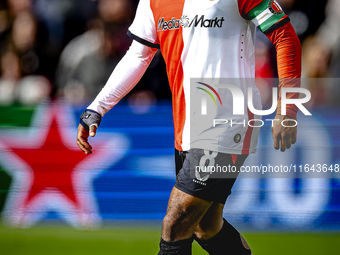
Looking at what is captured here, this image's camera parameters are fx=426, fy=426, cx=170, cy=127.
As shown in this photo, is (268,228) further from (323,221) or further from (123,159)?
(123,159)

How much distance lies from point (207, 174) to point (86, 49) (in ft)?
6.86

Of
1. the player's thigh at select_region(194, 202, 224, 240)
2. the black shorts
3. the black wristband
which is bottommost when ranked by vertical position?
the player's thigh at select_region(194, 202, 224, 240)

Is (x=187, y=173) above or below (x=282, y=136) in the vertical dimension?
below

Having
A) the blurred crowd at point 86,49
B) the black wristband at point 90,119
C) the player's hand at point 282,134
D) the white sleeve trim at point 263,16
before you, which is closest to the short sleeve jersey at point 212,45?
the white sleeve trim at point 263,16

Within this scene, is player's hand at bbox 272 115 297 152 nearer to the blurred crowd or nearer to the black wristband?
the black wristband

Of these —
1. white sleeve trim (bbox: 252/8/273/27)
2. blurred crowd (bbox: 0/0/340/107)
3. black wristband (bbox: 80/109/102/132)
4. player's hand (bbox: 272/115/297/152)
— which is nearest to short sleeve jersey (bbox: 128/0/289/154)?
white sleeve trim (bbox: 252/8/273/27)

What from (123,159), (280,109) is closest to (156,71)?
(123,159)

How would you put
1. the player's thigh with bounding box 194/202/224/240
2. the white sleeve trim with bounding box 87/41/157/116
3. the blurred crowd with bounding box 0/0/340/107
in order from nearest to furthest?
the player's thigh with bounding box 194/202/224/240 → the white sleeve trim with bounding box 87/41/157/116 → the blurred crowd with bounding box 0/0/340/107

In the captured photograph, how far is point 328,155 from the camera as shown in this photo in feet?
11.7

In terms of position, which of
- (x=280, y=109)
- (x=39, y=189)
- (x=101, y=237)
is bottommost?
(x=101, y=237)

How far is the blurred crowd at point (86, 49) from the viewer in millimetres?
3775

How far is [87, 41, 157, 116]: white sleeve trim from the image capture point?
258 centimetres

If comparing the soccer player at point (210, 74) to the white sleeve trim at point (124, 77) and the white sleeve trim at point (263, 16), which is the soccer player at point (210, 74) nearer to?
the white sleeve trim at point (263, 16)

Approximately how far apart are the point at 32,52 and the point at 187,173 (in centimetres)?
242
